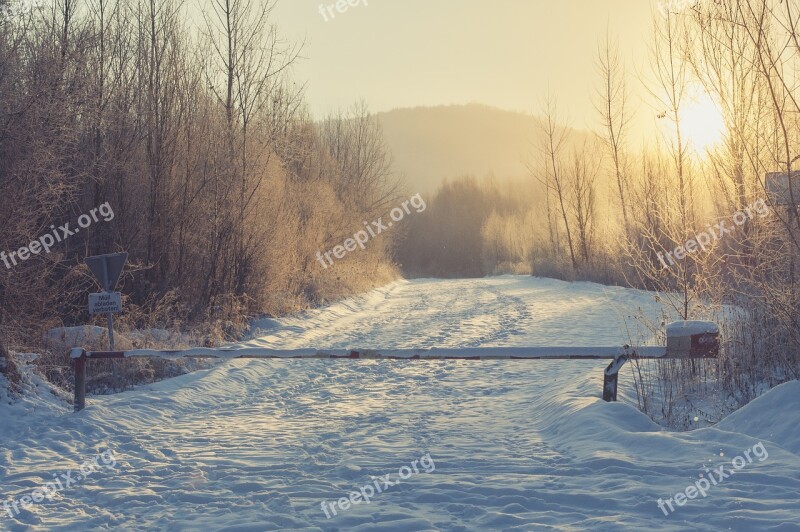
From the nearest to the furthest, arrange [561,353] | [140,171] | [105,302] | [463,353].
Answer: [561,353]
[463,353]
[105,302]
[140,171]

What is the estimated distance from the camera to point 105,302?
9.38m

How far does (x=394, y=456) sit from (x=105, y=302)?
5546 millimetres

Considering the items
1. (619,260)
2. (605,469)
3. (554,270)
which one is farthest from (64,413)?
(554,270)

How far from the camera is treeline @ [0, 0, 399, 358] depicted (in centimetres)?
927

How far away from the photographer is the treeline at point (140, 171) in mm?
9273

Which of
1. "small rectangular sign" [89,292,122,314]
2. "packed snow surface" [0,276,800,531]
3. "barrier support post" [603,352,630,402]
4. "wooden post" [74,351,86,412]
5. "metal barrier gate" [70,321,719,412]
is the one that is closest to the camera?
"packed snow surface" [0,276,800,531]

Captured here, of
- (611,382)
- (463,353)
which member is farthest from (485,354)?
(611,382)

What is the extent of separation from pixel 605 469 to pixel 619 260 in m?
26.7

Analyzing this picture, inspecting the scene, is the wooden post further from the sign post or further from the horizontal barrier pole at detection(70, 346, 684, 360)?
the sign post

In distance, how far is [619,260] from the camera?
3048cm

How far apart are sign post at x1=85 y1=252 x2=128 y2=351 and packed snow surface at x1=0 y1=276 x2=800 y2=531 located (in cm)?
127

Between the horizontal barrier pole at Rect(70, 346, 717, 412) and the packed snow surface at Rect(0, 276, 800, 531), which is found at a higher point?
the horizontal barrier pole at Rect(70, 346, 717, 412)

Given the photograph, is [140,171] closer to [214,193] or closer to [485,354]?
[214,193]

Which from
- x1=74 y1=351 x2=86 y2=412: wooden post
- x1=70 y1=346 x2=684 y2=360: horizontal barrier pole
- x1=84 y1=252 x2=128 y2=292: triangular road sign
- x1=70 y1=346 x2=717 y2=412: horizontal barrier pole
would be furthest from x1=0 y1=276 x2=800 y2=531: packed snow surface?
x1=84 y1=252 x2=128 y2=292: triangular road sign
